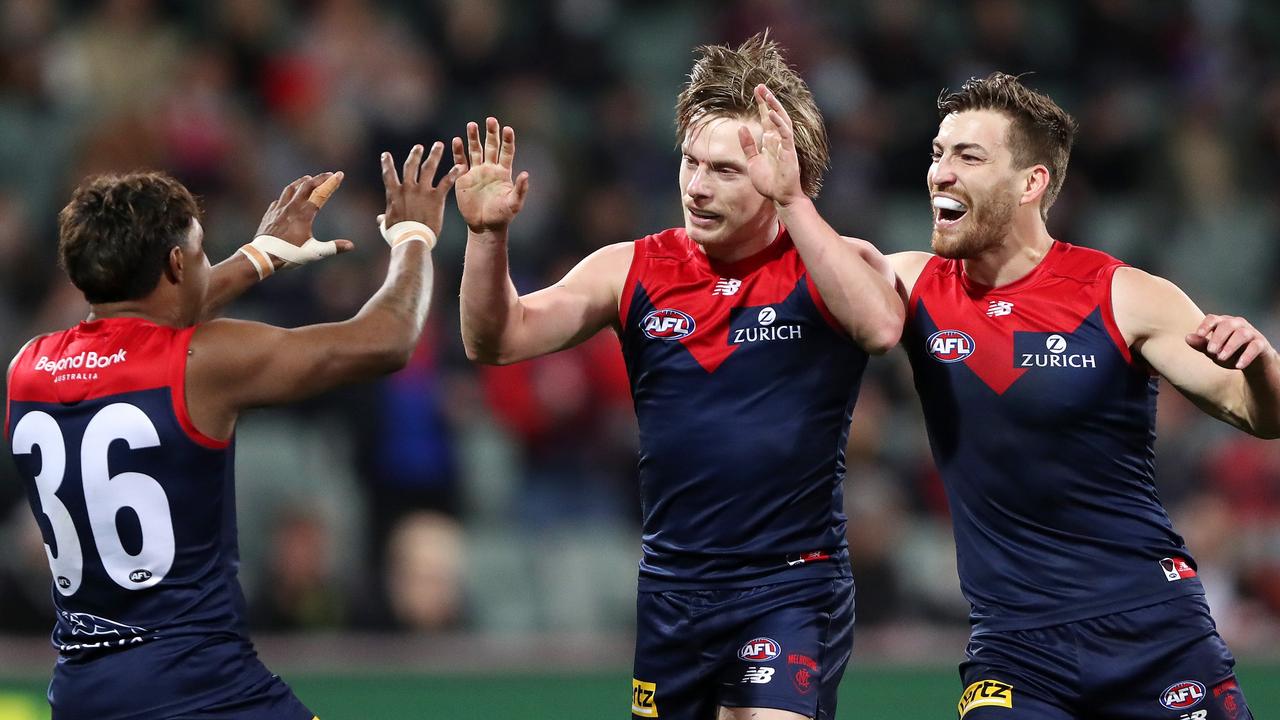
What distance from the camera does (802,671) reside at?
16.6 ft

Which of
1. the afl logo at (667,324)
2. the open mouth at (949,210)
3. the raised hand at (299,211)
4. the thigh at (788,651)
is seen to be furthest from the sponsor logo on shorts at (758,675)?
the raised hand at (299,211)

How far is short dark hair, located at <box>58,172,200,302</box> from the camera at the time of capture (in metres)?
4.64

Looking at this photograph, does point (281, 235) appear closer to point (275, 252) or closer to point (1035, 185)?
point (275, 252)

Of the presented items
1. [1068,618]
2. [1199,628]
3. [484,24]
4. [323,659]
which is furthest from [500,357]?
[484,24]

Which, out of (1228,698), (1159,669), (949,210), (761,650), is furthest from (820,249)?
(1228,698)

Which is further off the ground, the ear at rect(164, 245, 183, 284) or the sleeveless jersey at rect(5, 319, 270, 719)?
the ear at rect(164, 245, 183, 284)

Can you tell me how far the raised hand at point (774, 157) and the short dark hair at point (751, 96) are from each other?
25cm

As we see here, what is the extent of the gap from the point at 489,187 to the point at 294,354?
0.90 m

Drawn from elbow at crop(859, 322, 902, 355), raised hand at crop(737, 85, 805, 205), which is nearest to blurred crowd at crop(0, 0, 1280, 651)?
elbow at crop(859, 322, 902, 355)

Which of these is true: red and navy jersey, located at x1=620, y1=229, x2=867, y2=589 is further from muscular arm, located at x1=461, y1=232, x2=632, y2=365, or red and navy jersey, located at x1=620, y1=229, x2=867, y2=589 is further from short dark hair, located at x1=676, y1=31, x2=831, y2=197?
short dark hair, located at x1=676, y1=31, x2=831, y2=197

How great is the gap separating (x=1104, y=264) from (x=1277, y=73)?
33.1 ft

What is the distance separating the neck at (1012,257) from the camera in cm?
542

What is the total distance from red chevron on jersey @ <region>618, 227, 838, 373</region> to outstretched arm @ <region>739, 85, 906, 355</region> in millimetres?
179

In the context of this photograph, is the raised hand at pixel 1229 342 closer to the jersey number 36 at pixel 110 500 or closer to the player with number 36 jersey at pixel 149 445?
the player with number 36 jersey at pixel 149 445
